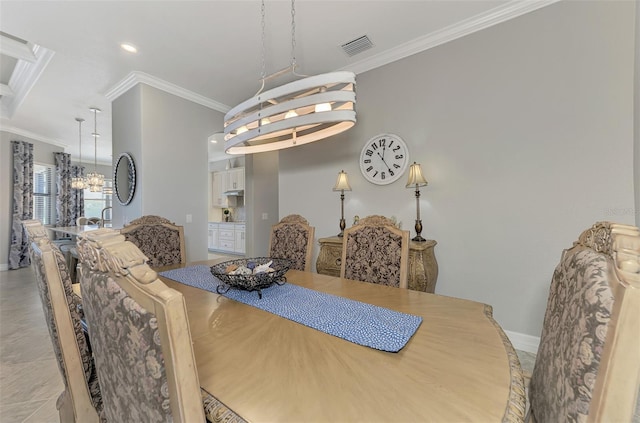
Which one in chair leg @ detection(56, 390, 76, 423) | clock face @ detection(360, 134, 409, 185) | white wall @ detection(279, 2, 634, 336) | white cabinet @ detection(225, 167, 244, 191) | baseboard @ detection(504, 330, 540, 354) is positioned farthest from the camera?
white cabinet @ detection(225, 167, 244, 191)

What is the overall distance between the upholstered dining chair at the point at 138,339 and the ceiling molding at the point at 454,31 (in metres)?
2.92

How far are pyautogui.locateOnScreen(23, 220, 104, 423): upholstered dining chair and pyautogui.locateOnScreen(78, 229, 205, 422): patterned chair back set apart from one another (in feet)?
1.23

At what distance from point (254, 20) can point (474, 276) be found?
2.93 m

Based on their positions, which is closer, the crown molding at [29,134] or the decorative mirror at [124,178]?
the decorative mirror at [124,178]

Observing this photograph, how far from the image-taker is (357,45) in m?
2.58

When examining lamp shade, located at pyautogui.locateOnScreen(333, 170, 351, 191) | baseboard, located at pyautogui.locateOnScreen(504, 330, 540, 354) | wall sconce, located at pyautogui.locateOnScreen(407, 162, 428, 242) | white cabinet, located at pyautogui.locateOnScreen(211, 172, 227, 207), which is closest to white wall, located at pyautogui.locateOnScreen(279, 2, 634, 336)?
baseboard, located at pyautogui.locateOnScreen(504, 330, 540, 354)

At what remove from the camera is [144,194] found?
3082mm

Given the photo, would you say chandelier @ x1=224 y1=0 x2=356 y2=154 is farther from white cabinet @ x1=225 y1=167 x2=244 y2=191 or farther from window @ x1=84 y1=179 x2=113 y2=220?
window @ x1=84 y1=179 x2=113 y2=220

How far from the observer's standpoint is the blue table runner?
0.93m

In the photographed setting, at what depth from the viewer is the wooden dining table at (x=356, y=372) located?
60cm

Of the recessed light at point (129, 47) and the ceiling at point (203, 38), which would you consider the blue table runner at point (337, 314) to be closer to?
the ceiling at point (203, 38)

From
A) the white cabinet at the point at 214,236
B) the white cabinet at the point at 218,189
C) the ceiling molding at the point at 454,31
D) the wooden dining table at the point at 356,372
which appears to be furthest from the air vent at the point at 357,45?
the white cabinet at the point at 214,236

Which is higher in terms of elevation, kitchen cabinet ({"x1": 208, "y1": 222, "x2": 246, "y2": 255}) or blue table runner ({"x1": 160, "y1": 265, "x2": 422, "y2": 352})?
Result: blue table runner ({"x1": 160, "y1": 265, "x2": 422, "y2": 352})

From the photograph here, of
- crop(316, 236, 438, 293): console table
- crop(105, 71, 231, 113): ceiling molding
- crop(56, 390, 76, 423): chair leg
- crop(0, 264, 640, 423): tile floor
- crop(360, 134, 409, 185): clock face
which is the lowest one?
crop(0, 264, 640, 423): tile floor
